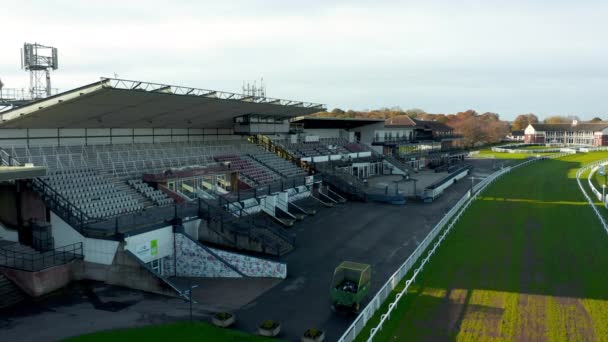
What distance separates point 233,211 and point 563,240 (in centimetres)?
2220

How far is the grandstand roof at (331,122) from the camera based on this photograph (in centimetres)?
5741

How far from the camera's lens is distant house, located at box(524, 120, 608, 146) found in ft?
480

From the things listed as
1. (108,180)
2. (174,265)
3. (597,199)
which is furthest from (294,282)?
(597,199)

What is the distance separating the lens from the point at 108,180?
92.4ft

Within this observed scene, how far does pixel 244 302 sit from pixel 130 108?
1541cm

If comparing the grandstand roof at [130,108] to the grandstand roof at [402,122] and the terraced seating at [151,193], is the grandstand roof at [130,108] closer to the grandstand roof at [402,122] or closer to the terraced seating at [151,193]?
the terraced seating at [151,193]

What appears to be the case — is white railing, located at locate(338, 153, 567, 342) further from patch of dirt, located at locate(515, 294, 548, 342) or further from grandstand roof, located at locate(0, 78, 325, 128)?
grandstand roof, located at locate(0, 78, 325, 128)

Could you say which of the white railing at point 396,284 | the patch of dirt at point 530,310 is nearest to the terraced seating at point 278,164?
the white railing at point 396,284

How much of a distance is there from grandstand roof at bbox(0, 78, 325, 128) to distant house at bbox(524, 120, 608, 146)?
140 metres

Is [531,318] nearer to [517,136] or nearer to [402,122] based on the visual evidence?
[402,122]

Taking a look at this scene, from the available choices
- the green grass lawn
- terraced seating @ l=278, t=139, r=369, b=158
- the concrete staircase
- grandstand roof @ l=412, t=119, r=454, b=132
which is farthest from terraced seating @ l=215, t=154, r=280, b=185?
grandstand roof @ l=412, t=119, r=454, b=132

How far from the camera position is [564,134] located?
497 feet

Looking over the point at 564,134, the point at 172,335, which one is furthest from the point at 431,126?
the point at 564,134

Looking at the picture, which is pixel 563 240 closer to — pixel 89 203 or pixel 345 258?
pixel 345 258
